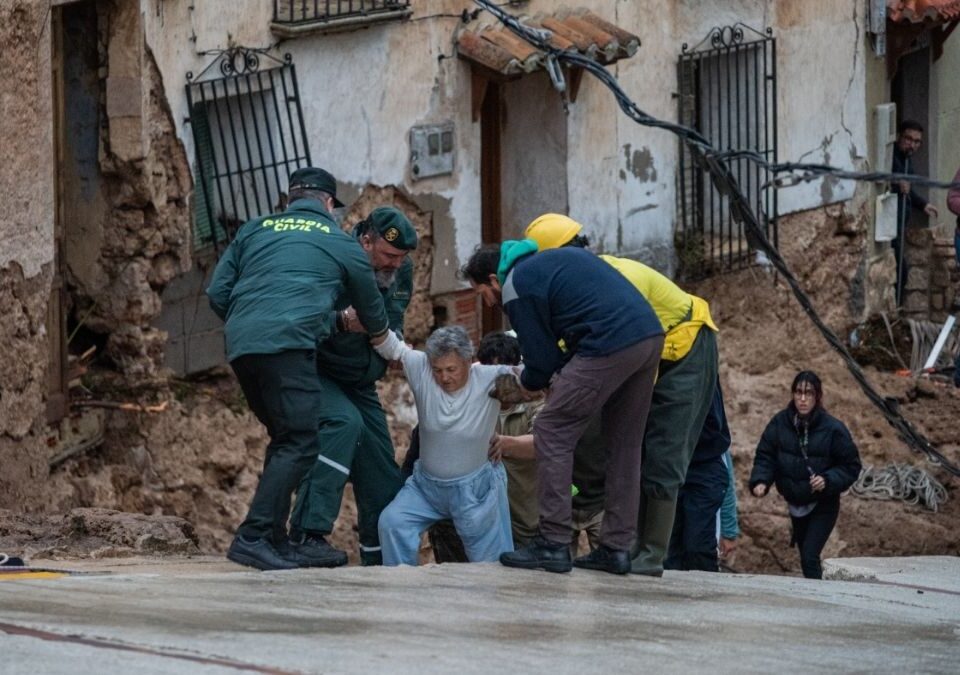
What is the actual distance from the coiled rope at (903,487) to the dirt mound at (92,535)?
20.3 ft

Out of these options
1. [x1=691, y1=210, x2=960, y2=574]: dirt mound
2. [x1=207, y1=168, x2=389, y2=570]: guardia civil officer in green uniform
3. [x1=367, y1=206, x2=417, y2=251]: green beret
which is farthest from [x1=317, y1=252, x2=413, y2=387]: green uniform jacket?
[x1=691, y1=210, x2=960, y2=574]: dirt mound

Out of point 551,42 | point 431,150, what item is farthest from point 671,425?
point 551,42

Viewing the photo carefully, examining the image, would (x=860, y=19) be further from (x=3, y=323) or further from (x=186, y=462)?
(x=3, y=323)

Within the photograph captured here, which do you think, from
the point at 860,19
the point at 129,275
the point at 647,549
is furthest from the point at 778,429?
the point at 860,19

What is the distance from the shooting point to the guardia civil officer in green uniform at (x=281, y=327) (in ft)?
24.4

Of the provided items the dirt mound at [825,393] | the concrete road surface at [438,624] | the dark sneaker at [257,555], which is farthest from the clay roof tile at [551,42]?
the dark sneaker at [257,555]

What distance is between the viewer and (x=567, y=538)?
24.8ft

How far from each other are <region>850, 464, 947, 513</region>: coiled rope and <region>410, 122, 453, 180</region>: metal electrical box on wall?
11.7 ft

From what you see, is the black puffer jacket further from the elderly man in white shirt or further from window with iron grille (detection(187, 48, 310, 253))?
window with iron grille (detection(187, 48, 310, 253))

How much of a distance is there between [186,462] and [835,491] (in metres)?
3.57

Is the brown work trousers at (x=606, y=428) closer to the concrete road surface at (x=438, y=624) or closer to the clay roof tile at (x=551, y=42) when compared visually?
the concrete road surface at (x=438, y=624)

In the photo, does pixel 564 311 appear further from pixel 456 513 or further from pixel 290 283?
pixel 456 513

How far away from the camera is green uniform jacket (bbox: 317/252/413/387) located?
8227mm

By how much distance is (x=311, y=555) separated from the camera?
7750 millimetres
